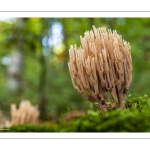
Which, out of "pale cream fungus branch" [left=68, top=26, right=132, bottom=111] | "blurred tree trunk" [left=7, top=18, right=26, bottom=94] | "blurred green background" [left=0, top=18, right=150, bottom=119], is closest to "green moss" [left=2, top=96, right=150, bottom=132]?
"pale cream fungus branch" [left=68, top=26, right=132, bottom=111]

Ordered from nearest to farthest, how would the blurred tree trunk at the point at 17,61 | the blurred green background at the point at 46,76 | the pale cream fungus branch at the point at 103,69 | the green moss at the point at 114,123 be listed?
1. the green moss at the point at 114,123
2. the pale cream fungus branch at the point at 103,69
3. the blurred green background at the point at 46,76
4. the blurred tree trunk at the point at 17,61

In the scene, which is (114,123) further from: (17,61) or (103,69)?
(17,61)

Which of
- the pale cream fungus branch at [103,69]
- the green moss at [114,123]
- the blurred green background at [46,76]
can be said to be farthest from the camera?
the blurred green background at [46,76]

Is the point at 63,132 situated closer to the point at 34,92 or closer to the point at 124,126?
the point at 124,126

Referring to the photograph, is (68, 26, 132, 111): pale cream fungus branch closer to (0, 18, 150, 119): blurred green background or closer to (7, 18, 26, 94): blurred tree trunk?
(0, 18, 150, 119): blurred green background

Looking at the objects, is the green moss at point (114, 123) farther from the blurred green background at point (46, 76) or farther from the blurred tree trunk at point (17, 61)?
the blurred tree trunk at point (17, 61)

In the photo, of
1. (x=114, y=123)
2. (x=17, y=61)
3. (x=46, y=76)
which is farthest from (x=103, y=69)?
(x=17, y=61)

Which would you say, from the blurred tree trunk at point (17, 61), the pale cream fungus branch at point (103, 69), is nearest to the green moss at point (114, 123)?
the pale cream fungus branch at point (103, 69)
